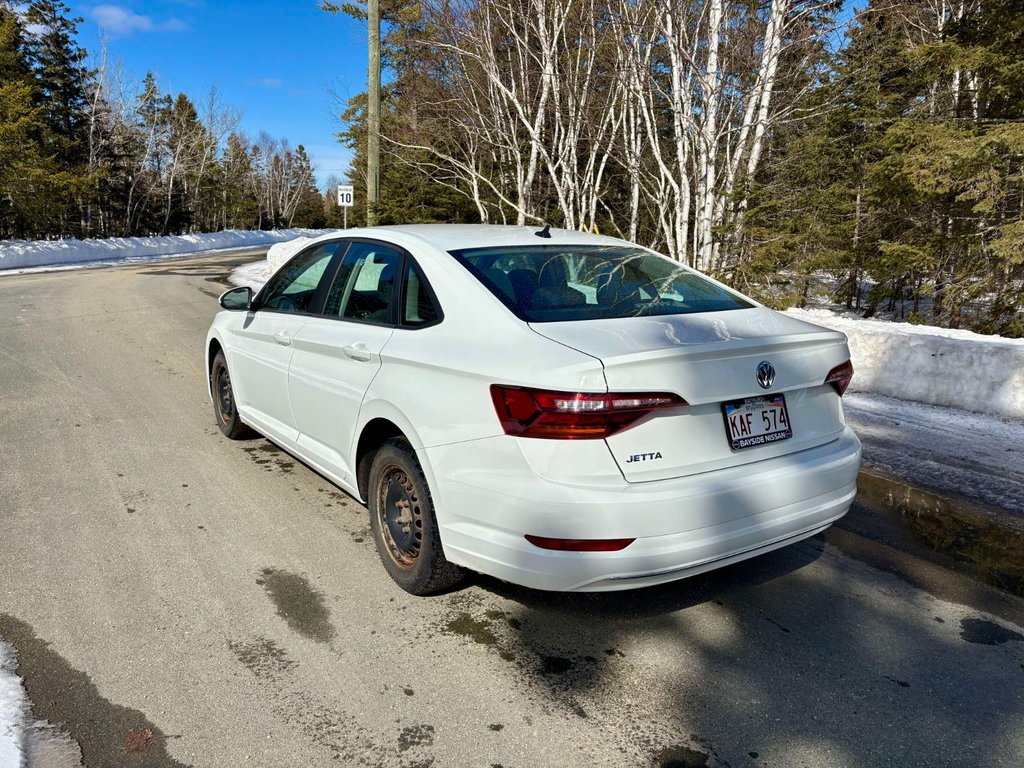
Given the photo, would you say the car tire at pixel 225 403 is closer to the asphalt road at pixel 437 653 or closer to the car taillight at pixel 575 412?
the asphalt road at pixel 437 653

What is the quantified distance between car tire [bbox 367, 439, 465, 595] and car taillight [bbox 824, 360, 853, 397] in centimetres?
182

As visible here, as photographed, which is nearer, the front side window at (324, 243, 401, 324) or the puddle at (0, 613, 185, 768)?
the puddle at (0, 613, 185, 768)

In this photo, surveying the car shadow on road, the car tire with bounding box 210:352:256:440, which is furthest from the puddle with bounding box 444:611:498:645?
the car tire with bounding box 210:352:256:440

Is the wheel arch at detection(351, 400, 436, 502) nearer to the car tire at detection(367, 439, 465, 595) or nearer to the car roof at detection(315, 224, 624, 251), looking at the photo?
the car tire at detection(367, 439, 465, 595)

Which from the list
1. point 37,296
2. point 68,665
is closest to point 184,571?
point 68,665

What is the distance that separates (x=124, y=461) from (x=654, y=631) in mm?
3845

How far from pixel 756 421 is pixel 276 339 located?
2.87 meters

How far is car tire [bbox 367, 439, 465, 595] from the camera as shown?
3.04 meters

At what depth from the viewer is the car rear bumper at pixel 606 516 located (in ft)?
8.24

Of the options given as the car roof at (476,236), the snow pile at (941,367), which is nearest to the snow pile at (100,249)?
the car roof at (476,236)

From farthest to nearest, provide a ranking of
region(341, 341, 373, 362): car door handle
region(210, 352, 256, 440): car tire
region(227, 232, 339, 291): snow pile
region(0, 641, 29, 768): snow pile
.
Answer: region(227, 232, 339, 291): snow pile, region(210, 352, 256, 440): car tire, region(341, 341, 373, 362): car door handle, region(0, 641, 29, 768): snow pile

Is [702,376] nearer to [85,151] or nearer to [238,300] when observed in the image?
[238,300]

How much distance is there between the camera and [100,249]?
31625 mm

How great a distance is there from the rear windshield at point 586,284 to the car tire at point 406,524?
2.74ft
